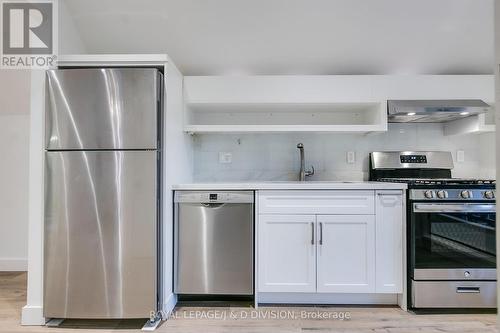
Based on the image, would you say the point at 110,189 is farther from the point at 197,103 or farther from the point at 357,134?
the point at 357,134

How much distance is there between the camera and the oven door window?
219 centimetres

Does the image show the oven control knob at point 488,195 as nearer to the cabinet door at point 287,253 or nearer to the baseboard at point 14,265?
the cabinet door at point 287,253

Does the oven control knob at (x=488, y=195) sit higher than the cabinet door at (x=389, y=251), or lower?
higher

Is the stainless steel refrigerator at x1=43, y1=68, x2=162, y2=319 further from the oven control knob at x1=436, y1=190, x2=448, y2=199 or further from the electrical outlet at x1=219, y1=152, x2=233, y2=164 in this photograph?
the oven control knob at x1=436, y1=190, x2=448, y2=199

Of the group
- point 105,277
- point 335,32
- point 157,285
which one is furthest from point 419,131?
point 105,277

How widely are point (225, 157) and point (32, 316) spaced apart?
1.82 m

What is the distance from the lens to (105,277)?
6.48ft

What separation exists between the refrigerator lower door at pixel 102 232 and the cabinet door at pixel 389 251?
1542mm

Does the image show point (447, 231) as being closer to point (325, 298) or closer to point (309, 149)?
point (325, 298)

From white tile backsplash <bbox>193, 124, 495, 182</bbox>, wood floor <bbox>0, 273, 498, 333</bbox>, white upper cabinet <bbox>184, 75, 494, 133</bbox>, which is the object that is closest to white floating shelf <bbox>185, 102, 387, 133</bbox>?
white upper cabinet <bbox>184, 75, 494, 133</bbox>

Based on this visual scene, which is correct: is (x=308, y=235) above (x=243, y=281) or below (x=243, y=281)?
above

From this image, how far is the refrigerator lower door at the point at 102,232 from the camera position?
1971 mm

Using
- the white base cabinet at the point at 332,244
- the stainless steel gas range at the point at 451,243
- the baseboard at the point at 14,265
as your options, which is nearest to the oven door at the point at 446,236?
the stainless steel gas range at the point at 451,243

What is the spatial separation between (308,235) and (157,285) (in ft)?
3.52
